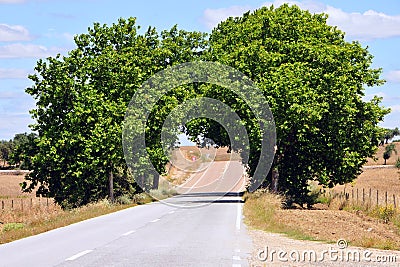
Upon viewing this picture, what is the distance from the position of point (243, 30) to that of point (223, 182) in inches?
1672

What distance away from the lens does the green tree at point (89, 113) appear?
45419 mm

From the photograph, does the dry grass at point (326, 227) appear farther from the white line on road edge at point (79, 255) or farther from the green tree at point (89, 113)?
the green tree at point (89, 113)

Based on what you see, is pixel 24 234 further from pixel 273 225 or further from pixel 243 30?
pixel 243 30

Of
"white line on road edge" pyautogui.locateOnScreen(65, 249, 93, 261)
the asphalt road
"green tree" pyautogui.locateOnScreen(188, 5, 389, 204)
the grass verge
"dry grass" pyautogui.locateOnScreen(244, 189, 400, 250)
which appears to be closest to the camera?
the asphalt road

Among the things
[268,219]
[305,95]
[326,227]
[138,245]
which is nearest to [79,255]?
[138,245]

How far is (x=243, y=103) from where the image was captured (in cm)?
4412

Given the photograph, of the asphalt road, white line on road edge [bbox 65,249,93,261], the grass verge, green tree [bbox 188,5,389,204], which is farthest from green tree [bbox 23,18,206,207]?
white line on road edge [bbox 65,249,93,261]

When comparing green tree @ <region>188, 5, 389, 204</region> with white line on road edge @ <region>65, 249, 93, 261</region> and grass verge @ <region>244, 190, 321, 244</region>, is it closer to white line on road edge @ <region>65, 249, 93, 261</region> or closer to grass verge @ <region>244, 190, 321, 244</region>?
grass verge @ <region>244, 190, 321, 244</region>

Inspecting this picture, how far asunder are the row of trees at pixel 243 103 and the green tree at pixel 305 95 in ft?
0.24

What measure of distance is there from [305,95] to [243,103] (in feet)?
14.1

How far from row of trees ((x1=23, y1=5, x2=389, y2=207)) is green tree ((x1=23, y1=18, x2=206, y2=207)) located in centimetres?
8

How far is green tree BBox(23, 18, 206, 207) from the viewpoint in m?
45.4

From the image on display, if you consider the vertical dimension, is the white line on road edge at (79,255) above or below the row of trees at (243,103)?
below

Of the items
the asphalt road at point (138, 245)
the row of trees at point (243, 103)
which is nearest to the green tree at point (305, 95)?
the row of trees at point (243, 103)
